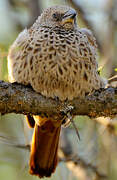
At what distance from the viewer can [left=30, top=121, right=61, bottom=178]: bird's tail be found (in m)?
4.42

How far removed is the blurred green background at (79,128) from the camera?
4.95 meters

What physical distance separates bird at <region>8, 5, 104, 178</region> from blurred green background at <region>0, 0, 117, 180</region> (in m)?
0.26

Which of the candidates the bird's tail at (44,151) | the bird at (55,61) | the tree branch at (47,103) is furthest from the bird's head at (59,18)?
the bird's tail at (44,151)

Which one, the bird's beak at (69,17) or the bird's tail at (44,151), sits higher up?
the bird's beak at (69,17)

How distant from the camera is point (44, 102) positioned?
3.68 m

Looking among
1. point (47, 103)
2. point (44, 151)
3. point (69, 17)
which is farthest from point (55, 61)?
point (44, 151)

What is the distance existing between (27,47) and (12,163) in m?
2.60

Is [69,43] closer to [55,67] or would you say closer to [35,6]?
[55,67]

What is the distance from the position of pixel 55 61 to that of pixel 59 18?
647 millimetres

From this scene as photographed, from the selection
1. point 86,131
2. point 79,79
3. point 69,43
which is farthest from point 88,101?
point 86,131

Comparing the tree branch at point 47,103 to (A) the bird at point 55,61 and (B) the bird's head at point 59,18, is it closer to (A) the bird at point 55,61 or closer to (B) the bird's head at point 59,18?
(A) the bird at point 55,61

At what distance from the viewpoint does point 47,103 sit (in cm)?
369

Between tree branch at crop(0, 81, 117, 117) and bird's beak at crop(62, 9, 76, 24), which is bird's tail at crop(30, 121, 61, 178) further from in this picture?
bird's beak at crop(62, 9, 76, 24)

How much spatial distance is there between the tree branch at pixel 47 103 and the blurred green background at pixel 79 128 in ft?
2.01
